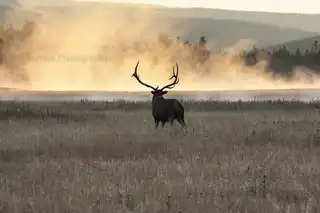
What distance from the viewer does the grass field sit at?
6.46 m

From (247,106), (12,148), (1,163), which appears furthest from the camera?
(247,106)

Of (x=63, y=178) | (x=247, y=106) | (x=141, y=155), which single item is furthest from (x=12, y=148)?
(x=247, y=106)

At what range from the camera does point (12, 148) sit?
11977 millimetres

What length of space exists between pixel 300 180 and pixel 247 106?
24.6 meters

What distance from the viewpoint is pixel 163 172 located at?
8.62 m

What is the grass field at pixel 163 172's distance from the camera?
21.2 feet

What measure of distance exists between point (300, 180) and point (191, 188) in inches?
65.9

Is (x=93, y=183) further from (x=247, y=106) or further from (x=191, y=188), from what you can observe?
(x=247, y=106)

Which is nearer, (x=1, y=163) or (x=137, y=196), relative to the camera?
(x=137, y=196)

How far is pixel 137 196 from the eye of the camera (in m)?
6.81

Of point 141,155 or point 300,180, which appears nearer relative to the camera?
point 300,180

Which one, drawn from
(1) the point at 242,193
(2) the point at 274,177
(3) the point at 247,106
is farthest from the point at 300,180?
(3) the point at 247,106

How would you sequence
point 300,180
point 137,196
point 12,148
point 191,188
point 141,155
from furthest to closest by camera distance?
point 12,148, point 141,155, point 300,180, point 191,188, point 137,196

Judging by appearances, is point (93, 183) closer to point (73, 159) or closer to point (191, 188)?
point (191, 188)
